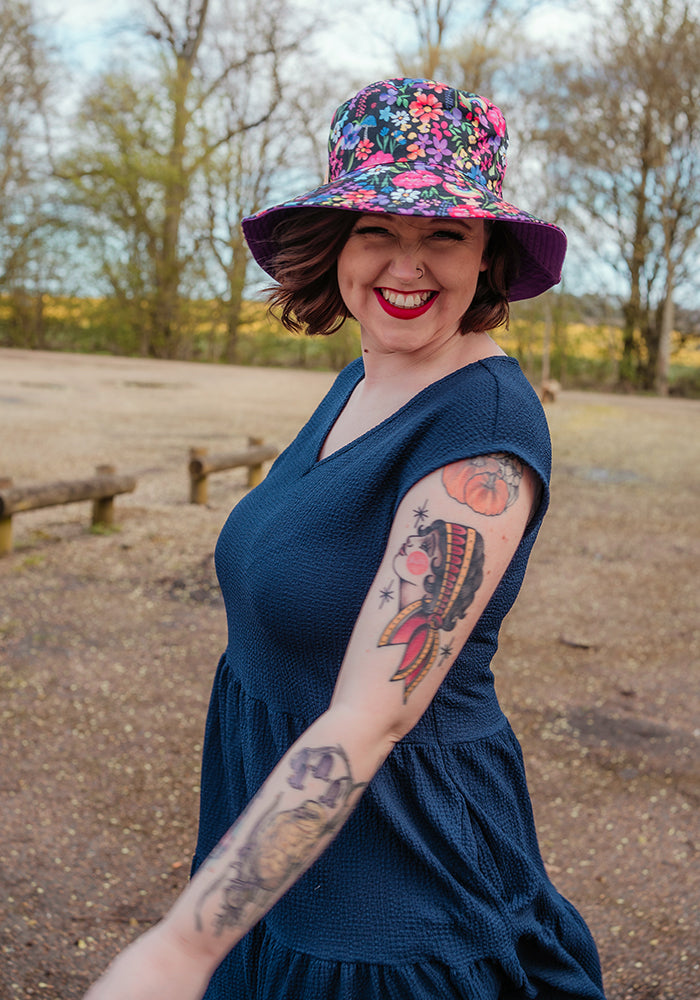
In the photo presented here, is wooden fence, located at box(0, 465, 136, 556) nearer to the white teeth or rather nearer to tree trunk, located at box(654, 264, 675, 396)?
the white teeth

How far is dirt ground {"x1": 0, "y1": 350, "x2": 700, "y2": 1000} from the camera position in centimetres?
290

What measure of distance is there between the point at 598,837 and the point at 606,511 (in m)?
6.22

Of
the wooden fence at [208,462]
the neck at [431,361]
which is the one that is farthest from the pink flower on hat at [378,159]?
the wooden fence at [208,462]

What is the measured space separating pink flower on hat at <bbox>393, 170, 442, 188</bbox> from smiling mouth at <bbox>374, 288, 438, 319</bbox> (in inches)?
5.8

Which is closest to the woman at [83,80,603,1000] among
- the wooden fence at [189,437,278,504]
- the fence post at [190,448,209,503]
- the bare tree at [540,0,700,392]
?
the wooden fence at [189,437,278,504]

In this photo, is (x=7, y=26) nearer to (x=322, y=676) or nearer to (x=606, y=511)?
(x=606, y=511)

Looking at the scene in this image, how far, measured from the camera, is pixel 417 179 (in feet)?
4.07

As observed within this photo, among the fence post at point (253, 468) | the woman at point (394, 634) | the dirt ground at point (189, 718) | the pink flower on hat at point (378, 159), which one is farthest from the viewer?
the fence post at point (253, 468)

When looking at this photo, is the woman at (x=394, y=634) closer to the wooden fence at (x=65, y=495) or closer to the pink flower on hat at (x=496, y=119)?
the pink flower on hat at (x=496, y=119)

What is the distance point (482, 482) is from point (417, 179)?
0.44m

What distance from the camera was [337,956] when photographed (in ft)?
3.93

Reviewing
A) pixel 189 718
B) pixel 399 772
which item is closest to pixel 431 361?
pixel 399 772

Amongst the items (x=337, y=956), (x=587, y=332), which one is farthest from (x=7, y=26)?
(x=337, y=956)

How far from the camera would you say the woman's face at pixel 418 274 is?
130cm
